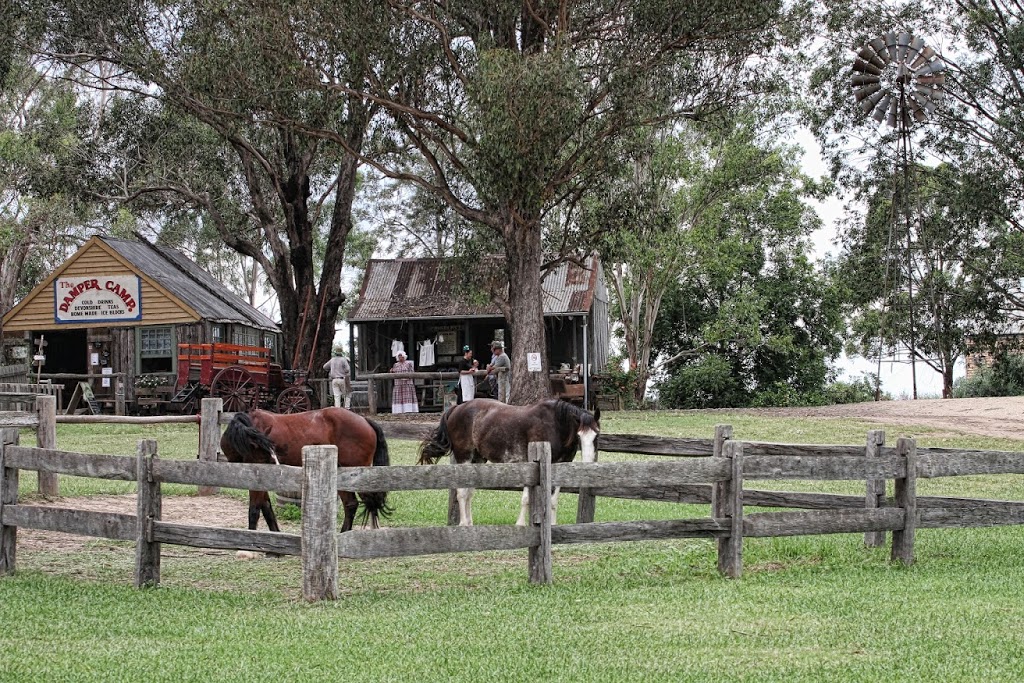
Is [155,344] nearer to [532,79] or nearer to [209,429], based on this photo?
[532,79]

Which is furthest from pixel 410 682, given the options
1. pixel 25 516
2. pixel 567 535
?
pixel 25 516

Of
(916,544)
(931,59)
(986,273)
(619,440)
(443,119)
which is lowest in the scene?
(916,544)

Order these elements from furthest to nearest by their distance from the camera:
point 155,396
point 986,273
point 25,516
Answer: point 986,273 → point 155,396 → point 25,516

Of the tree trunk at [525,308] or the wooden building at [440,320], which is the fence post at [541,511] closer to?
the tree trunk at [525,308]

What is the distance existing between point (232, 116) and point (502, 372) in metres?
8.71

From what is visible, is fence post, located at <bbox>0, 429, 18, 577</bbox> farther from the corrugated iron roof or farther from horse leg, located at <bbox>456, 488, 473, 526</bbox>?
the corrugated iron roof

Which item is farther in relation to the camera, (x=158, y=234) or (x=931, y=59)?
(x=158, y=234)

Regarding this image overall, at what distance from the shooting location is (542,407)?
12.4 m

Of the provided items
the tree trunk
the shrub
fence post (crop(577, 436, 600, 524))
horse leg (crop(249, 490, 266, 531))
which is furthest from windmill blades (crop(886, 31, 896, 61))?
horse leg (crop(249, 490, 266, 531))

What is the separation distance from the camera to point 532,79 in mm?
Answer: 23984

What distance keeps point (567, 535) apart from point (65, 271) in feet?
104

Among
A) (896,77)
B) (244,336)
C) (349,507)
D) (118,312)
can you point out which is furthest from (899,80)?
(349,507)

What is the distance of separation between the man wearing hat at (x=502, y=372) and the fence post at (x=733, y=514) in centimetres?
1900

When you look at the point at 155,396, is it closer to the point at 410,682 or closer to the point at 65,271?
the point at 65,271
